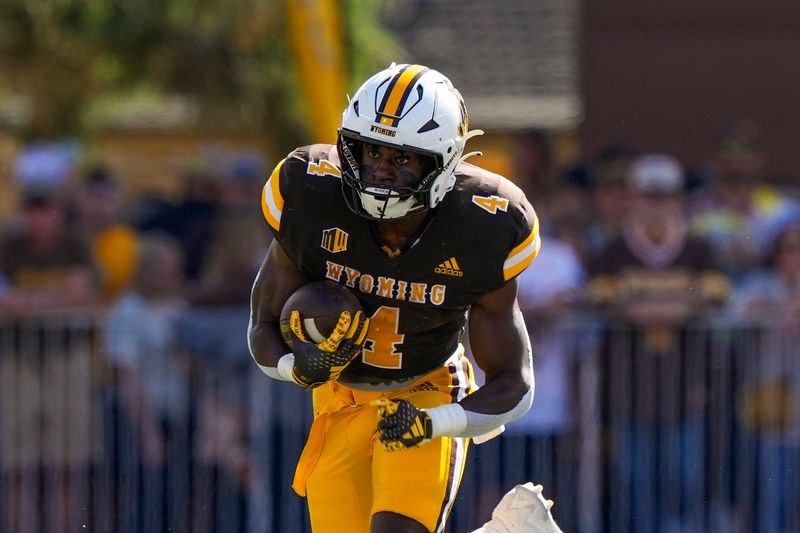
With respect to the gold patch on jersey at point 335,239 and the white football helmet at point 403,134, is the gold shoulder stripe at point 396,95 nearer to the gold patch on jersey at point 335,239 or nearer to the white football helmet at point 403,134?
the white football helmet at point 403,134

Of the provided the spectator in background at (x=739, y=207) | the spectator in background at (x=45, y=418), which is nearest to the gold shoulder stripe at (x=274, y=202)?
the spectator in background at (x=45, y=418)

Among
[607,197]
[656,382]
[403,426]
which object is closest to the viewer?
[403,426]

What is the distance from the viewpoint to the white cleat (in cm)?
523

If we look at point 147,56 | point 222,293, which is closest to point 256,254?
point 222,293

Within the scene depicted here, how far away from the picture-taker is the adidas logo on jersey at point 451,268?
5168 mm

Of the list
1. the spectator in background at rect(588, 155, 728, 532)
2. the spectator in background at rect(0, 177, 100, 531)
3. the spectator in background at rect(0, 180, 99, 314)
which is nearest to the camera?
the spectator in background at rect(588, 155, 728, 532)

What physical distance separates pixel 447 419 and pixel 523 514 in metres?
0.48

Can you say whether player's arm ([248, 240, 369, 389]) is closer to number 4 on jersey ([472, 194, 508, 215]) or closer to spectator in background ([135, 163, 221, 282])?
number 4 on jersey ([472, 194, 508, 215])

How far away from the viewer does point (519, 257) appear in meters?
5.19

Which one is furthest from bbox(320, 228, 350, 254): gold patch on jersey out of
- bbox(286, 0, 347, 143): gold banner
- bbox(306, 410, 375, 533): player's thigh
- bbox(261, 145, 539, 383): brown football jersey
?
bbox(286, 0, 347, 143): gold banner

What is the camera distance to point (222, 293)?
8672mm

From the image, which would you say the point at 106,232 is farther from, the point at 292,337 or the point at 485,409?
the point at 485,409

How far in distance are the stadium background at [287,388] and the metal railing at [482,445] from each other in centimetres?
1

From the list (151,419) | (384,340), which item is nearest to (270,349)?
(384,340)
